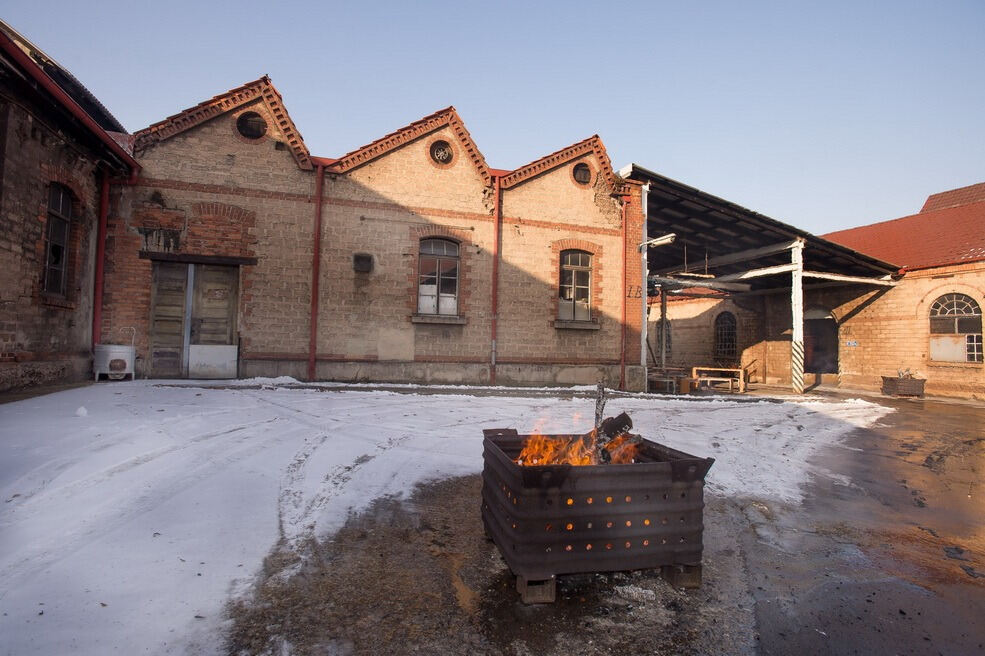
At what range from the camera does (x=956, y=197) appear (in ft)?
70.3

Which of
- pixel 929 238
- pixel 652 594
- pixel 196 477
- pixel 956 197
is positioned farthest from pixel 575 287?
pixel 956 197

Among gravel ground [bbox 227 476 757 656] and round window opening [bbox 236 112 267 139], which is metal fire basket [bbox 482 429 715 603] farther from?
round window opening [bbox 236 112 267 139]

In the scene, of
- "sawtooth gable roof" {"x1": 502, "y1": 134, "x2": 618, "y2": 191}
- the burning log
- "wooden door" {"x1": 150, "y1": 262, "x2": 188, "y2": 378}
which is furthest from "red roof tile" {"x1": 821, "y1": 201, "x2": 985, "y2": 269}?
"wooden door" {"x1": 150, "y1": 262, "x2": 188, "y2": 378}

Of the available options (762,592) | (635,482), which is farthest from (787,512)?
(635,482)

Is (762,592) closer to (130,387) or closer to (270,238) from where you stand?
(130,387)

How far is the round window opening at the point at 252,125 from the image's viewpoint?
10.7 meters

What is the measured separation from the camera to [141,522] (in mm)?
3129

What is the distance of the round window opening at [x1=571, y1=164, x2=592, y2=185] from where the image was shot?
13.1 metres

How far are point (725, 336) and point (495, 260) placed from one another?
630 inches

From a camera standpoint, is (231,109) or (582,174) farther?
(582,174)

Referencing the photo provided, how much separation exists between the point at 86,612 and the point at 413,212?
10.4 meters

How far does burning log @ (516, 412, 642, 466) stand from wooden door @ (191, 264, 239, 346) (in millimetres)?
9556

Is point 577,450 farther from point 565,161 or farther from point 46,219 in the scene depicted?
point 565,161

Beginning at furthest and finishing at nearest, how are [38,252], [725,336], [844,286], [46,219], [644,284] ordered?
[725,336] → [844,286] → [644,284] → [46,219] → [38,252]
